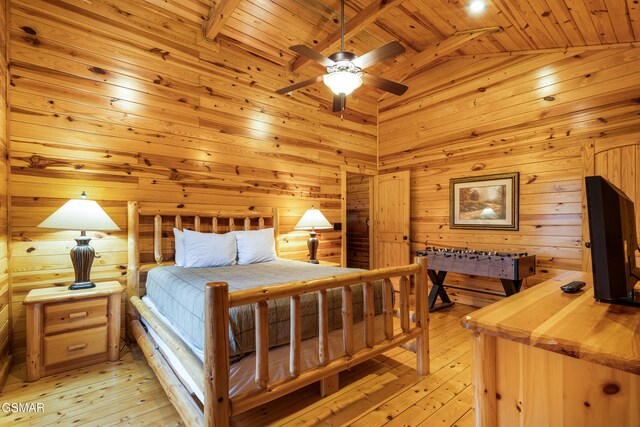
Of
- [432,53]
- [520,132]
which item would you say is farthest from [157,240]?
[520,132]

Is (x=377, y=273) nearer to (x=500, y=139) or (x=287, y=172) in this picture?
(x=287, y=172)

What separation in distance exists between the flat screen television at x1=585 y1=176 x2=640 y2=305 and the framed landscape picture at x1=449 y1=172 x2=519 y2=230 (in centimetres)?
313

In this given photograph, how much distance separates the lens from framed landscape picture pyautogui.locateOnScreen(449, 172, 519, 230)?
391cm

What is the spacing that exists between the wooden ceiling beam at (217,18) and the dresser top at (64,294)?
111 inches

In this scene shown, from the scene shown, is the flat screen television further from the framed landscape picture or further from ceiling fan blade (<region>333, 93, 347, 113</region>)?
the framed landscape picture

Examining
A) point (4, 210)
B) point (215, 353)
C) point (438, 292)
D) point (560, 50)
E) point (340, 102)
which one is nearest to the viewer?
point (215, 353)

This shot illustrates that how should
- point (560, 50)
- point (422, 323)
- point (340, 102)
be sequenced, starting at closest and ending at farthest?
1. point (422, 323)
2. point (340, 102)
3. point (560, 50)

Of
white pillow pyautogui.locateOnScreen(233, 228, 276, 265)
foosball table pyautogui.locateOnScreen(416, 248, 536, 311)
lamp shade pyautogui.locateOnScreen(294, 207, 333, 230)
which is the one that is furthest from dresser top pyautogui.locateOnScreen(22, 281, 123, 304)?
foosball table pyautogui.locateOnScreen(416, 248, 536, 311)

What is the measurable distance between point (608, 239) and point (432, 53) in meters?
4.22

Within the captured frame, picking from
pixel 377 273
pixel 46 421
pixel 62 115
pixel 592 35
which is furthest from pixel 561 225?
pixel 62 115

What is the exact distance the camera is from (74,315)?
7.86 feet

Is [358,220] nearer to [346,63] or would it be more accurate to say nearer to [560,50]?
[560,50]

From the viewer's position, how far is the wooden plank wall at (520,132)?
3.34 meters

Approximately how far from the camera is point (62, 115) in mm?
2791
